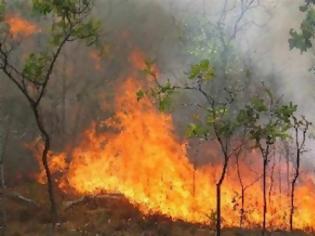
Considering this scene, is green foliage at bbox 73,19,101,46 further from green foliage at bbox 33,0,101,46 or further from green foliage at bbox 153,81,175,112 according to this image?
green foliage at bbox 153,81,175,112

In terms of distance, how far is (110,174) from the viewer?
24875mm

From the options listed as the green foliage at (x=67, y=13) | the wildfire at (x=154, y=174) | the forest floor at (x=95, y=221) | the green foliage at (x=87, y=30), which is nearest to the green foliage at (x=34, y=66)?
the green foliage at (x=67, y=13)

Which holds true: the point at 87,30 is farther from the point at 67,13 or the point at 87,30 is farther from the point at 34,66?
the point at 34,66

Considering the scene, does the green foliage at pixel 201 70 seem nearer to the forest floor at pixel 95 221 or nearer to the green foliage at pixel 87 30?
the green foliage at pixel 87 30

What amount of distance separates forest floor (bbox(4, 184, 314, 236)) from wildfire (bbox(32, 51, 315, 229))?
907 mm

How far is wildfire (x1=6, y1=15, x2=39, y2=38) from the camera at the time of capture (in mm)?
27234

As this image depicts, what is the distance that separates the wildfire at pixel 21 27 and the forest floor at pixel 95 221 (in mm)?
9000

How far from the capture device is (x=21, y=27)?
27859mm

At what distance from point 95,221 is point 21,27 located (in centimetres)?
1202

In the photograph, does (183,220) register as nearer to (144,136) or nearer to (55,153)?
Answer: (144,136)

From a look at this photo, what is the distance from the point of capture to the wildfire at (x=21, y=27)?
2723 centimetres

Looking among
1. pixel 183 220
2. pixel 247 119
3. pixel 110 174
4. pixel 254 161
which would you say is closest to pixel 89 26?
pixel 247 119

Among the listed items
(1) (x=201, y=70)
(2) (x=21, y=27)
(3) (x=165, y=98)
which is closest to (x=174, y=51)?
(2) (x=21, y=27)

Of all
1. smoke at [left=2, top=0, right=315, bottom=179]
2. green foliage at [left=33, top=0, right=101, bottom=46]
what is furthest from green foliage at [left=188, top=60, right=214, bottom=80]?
smoke at [left=2, top=0, right=315, bottom=179]
